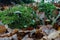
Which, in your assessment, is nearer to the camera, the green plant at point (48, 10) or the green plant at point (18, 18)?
the green plant at point (18, 18)

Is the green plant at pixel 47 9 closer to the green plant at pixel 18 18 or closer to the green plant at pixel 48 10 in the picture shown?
the green plant at pixel 48 10

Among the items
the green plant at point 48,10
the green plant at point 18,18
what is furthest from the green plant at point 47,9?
the green plant at point 18,18

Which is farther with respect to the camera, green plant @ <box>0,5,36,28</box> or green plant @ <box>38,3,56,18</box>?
green plant @ <box>38,3,56,18</box>

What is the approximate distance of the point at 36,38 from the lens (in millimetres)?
1804

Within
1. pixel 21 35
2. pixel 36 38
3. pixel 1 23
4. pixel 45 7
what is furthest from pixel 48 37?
pixel 45 7

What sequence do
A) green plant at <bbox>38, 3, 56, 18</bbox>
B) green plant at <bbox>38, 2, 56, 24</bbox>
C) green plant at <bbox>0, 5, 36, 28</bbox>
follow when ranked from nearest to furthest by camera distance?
green plant at <bbox>0, 5, 36, 28</bbox> → green plant at <bbox>38, 2, 56, 24</bbox> → green plant at <bbox>38, 3, 56, 18</bbox>

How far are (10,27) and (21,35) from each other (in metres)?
0.32

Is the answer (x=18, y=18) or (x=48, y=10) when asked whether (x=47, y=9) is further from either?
(x=18, y=18)

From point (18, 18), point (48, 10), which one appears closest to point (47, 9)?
point (48, 10)

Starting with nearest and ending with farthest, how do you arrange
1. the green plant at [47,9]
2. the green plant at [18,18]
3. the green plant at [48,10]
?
the green plant at [18,18], the green plant at [48,10], the green plant at [47,9]

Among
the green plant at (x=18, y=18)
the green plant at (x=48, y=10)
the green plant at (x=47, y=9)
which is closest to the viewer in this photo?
the green plant at (x=18, y=18)

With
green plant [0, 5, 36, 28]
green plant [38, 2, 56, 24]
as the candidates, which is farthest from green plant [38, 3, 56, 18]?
green plant [0, 5, 36, 28]

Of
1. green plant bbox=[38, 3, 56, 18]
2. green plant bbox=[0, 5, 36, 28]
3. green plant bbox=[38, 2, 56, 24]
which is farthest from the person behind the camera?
green plant bbox=[38, 3, 56, 18]

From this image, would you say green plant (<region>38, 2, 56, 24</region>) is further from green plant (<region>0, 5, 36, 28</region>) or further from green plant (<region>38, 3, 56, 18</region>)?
green plant (<region>0, 5, 36, 28</region>)
